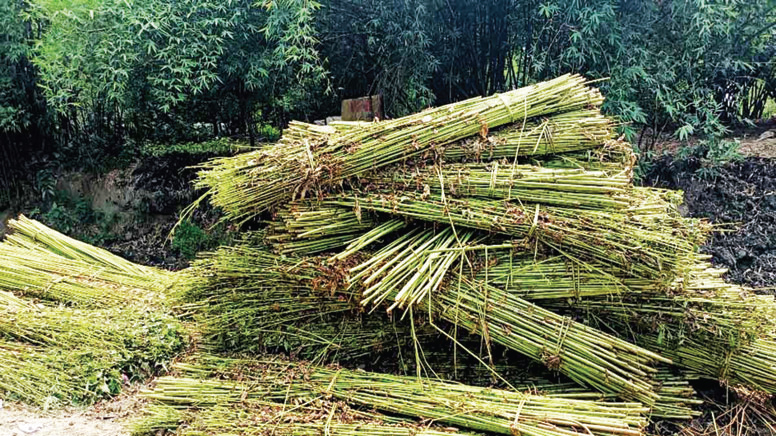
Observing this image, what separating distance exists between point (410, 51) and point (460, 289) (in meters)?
3.13

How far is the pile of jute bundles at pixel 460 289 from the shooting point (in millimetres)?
2240

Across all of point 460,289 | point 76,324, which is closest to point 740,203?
point 460,289

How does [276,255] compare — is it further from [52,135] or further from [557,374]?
[52,135]

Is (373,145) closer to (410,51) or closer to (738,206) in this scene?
(410,51)

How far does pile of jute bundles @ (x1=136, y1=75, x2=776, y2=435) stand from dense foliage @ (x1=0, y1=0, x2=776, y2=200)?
2156 mm

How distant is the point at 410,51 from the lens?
16.3ft

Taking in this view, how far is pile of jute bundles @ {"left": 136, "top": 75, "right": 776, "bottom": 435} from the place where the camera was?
2240mm

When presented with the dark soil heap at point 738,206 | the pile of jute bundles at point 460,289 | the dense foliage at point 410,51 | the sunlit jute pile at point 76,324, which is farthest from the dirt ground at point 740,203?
the sunlit jute pile at point 76,324

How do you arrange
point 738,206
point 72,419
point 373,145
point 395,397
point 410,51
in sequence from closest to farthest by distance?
point 395,397 → point 373,145 → point 72,419 → point 738,206 → point 410,51

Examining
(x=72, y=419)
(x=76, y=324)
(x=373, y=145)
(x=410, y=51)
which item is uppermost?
(x=410, y=51)

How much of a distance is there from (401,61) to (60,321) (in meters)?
3.26

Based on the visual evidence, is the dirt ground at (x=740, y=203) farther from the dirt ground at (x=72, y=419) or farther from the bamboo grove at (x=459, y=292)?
the dirt ground at (x=72, y=419)

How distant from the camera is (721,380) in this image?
8.23 ft

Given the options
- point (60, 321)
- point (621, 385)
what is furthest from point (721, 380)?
point (60, 321)
